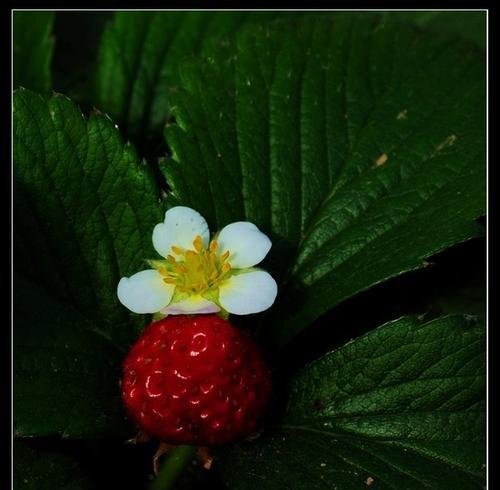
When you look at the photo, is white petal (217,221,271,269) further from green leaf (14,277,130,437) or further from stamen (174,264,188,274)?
green leaf (14,277,130,437)

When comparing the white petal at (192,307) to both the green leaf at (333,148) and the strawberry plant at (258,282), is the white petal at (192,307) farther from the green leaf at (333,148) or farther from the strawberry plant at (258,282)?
the green leaf at (333,148)

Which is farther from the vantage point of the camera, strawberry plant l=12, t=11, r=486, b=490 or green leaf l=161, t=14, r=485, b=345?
green leaf l=161, t=14, r=485, b=345

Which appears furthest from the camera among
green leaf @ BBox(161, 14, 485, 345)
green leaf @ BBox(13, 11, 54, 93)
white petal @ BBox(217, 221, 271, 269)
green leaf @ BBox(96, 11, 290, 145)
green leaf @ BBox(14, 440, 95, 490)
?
green leaf @ BBox(96, 11, 290, 145)

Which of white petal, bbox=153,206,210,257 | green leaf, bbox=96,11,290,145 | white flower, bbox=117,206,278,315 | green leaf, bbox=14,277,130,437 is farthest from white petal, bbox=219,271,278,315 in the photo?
green leaf, bbox=96,11,290,145

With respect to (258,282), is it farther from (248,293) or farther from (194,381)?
(194,381)

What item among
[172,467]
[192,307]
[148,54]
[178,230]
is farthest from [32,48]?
[172,467]

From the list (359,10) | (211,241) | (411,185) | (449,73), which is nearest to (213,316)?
(211,241)

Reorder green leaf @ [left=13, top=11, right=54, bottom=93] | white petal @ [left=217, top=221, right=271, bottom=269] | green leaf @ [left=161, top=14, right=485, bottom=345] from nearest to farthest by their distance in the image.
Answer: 1. white petal @ [left=217, top=221, right=271, bottom=269]
2. green leaf @ [left=161, top=14, right=485, bottom=345]
3. green leaf @ [left=13, top=11, right=54, bottom=93]
